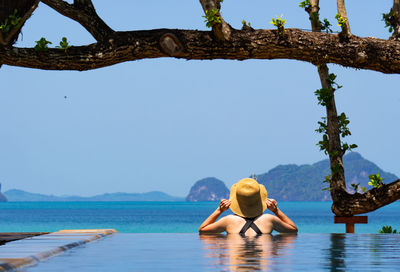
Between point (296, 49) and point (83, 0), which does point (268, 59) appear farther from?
point (83, 0)

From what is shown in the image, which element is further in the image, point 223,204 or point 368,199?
point 368,199

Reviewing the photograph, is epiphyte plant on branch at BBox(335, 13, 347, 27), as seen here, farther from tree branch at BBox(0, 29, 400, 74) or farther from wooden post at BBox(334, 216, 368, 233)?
wooden post at BBox(334, 216, 368, 233)

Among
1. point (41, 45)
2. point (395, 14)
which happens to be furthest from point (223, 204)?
point (395, 14)

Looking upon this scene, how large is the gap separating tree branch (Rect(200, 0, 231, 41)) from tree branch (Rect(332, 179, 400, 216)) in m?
4.08

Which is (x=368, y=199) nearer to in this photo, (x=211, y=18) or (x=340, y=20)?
(x=340, y=20)

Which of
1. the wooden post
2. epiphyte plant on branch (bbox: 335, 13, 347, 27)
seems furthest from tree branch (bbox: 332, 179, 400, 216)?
epiphyte plant on branch (bbox: 335, 13, 347, 27)

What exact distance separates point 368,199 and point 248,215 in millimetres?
3810

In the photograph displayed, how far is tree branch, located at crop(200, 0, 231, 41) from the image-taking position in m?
11.5

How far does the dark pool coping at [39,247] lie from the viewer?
6325 mm

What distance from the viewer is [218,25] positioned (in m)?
11.6

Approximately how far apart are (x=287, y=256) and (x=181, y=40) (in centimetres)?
549

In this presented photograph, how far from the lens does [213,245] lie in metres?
8.81

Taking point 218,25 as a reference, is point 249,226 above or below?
below

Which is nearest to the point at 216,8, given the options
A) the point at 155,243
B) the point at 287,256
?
the point at 155,243
